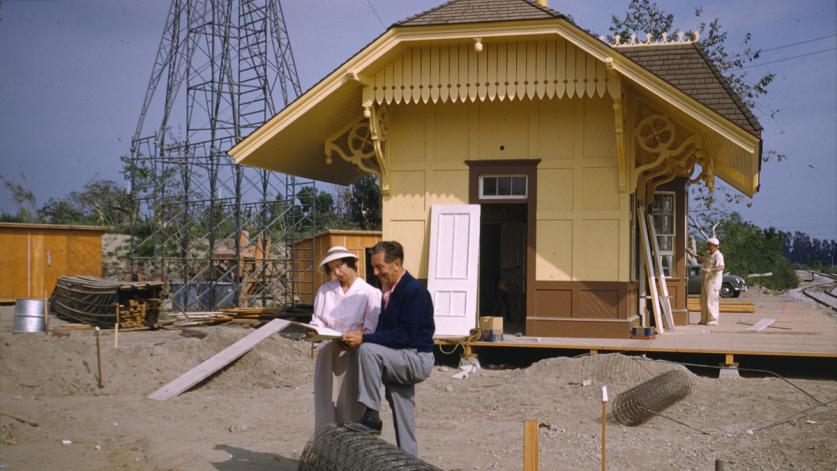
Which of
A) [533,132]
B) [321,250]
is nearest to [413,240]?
[533,132]

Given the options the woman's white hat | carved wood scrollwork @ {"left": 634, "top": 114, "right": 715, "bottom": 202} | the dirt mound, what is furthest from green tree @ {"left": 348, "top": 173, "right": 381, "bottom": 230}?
the woman's white hat

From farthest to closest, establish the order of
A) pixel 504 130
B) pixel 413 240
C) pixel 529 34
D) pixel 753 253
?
pixel 753 253 < pixel 413 240 < pixel 504 130 < pixel 529 34

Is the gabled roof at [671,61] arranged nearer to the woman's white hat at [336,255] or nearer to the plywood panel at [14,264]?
the woman's white hat at [336,255]

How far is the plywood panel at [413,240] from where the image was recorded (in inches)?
557

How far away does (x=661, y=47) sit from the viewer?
52.2 feet

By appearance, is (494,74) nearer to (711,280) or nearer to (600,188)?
(600,188)

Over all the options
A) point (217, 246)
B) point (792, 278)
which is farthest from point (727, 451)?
point (792, 278)

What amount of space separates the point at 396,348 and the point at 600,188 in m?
8.27

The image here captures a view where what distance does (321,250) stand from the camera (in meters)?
19.7

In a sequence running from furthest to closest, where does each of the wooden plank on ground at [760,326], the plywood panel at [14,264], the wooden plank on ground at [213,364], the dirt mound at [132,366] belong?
the plywood panel at [14,264] < the wooden plank on ground at [760,326] < the dirt mound at [132,366] < the wooden plank on ground at [213,364]

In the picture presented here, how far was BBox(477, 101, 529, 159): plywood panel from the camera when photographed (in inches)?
549

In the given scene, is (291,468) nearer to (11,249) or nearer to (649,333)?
(649,333)

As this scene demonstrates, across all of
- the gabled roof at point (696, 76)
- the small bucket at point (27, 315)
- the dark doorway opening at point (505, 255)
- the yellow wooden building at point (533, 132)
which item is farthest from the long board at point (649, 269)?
the small bucket at point (27, 315)

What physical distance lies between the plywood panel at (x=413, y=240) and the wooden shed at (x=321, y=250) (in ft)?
6.49
